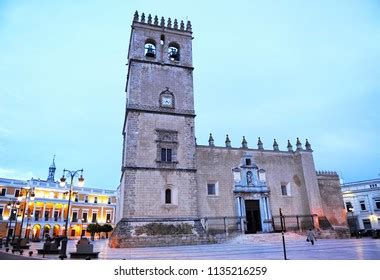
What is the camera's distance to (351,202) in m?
37.2

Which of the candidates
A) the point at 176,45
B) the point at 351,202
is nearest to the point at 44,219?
the point at 176,45

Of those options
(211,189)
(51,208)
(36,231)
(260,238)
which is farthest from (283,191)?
(36,231)

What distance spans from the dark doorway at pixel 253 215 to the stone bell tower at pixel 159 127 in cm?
Result: 551

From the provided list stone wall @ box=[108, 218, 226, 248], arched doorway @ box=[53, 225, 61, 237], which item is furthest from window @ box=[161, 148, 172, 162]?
arched doorway @ box=[53, 225, 61, 237]

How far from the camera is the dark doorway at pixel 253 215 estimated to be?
22.5 metres

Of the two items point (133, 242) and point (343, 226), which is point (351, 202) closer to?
point (343, 226)

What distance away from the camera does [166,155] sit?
20.5 meters

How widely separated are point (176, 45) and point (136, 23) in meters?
3.89

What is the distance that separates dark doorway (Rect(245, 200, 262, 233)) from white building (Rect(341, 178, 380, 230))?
20263 millimetres

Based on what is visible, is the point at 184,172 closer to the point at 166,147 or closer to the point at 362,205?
the point at 166,147

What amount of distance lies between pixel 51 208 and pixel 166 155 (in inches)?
1434

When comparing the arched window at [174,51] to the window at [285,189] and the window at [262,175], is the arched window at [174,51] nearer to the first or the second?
the window at [262,175]

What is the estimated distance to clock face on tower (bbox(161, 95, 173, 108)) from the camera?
21.7 metres

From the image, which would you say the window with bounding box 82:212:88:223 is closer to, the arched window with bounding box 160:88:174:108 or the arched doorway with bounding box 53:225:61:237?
the arched doorway with bounding box 53:225:61:237
